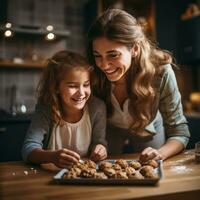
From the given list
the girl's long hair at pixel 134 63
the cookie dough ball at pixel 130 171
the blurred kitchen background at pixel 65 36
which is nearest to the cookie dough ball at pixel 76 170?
the cookie dough ball at pixel 130 171

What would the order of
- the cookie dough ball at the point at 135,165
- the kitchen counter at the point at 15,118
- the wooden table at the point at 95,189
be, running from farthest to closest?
the kitchen counter at the point at 15,118 → the cookie dough ball at the point at 135,165 → the wooden table at the point at 95,189

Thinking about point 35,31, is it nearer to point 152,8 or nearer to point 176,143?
point 152,8

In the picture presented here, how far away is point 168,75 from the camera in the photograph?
1.36m

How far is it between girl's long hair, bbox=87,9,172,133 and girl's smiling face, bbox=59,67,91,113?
112 mm

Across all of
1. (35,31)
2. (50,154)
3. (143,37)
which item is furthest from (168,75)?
(35,31)

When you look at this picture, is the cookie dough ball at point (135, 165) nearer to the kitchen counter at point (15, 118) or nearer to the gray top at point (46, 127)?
the gray top at point (46, 127)

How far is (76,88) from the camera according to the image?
1.33m

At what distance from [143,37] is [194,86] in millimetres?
2307

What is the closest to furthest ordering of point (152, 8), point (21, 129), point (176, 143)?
point (176, 143) → point (21, 129) → point (152, 8)

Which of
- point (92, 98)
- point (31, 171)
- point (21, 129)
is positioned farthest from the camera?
point (21, 129)

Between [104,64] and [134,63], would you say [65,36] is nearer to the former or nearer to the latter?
[134,63]

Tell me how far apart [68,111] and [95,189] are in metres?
0.62

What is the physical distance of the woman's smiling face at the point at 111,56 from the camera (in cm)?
125

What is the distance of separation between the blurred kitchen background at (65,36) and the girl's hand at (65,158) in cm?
197
